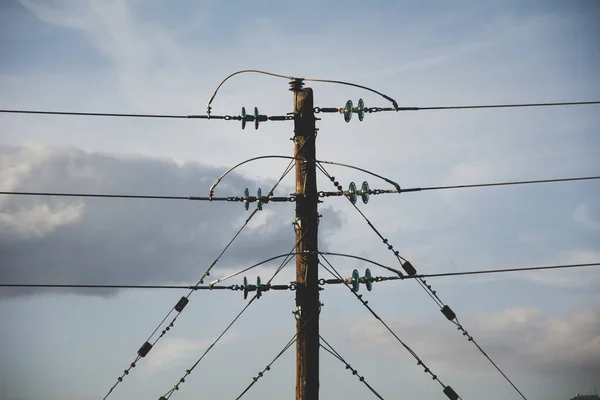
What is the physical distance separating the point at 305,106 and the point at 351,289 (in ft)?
12.9

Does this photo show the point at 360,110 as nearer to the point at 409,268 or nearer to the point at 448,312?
the point at 409,268

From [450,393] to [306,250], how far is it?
4670 mm

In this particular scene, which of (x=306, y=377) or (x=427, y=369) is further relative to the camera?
(x=427, y=369)

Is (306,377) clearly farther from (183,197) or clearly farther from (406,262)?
(183,197)

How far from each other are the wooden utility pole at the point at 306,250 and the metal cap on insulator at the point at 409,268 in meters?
2.30

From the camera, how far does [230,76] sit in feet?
61.9

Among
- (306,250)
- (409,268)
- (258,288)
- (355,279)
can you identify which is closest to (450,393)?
(409,268)

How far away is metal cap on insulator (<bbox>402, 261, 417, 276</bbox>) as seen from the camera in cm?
1834

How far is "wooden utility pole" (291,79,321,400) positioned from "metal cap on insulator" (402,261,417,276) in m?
2.30

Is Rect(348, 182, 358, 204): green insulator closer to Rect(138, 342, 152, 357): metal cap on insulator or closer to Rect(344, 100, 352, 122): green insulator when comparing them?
Rect(344, 100, 352, 122): green insulator

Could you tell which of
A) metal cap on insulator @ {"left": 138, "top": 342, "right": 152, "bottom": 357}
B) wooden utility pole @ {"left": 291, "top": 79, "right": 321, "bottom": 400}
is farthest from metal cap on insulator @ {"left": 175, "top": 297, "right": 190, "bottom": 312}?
wooden utility pole @ {"left": 291, "top": 79, "right": 321, "bottom": 400}

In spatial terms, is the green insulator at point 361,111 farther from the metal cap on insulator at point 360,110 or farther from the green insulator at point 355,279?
the green insulator at point 355,279

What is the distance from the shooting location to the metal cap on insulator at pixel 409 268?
18.3 metres

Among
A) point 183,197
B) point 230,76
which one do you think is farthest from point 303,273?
point 230,76
